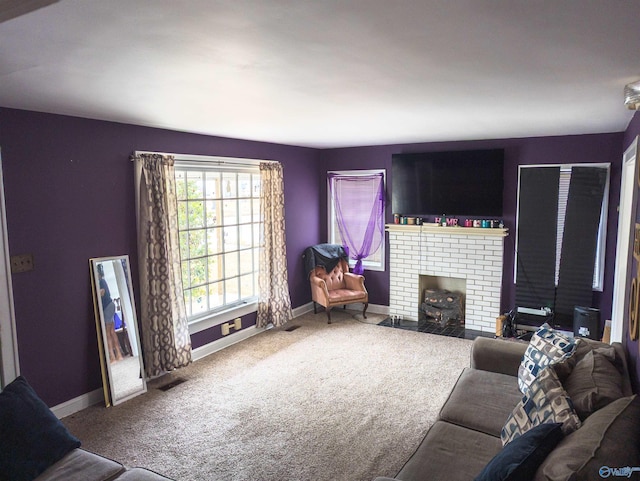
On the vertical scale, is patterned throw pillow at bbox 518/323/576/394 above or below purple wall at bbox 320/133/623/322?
below

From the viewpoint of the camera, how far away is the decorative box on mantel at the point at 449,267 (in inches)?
215

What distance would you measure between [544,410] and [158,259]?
3306 mm

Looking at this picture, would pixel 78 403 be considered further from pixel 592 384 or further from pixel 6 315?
pixel 592 384

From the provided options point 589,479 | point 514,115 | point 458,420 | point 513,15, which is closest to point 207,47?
point 513,15

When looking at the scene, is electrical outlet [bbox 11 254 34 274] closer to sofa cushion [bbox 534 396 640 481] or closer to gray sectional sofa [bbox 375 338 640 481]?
gray sectional sofa [bbox 375 338 640 481]

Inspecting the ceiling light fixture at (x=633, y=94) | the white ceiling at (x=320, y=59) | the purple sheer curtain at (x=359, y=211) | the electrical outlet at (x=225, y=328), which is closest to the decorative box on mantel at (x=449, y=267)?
the purple sheer curtain at (x=359, y=211)

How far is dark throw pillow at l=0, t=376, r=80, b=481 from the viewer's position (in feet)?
6.57

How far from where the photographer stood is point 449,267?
5.75 m

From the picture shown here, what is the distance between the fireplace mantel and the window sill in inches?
84.8

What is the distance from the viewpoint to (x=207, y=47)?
1815 millimetres

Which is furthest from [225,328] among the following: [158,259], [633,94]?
[633,94]

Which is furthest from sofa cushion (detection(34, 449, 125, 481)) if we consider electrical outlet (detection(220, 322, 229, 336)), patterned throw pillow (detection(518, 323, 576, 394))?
electrical outlet (detection(220, 322, 229, 336))

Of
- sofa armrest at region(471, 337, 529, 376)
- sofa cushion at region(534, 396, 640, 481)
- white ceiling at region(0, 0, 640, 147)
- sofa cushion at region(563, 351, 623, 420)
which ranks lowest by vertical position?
sofa armrest at region(471, 337, 529, 376)

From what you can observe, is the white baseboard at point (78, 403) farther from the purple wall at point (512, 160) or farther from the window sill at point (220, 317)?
the purple wall at point (512, 160)
